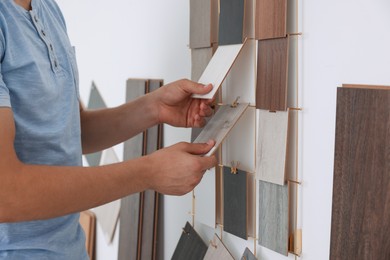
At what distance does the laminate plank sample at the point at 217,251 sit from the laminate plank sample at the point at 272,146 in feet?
0.96

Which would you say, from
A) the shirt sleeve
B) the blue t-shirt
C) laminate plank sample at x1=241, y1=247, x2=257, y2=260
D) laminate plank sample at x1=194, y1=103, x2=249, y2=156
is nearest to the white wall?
laminate plank sample at x1=241, y1=247, x2=257, y2=260

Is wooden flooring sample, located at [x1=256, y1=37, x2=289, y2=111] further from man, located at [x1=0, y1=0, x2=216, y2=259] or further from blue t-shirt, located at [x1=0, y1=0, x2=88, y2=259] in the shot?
blue t-shirt, located at [x1=0, y1=0, x2=88, y2=259]

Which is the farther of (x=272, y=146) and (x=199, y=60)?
(x=199, y=60)

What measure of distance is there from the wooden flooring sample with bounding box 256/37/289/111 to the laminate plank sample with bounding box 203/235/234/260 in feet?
1.56

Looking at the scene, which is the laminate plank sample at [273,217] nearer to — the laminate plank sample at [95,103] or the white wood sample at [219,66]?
the white wood sample at [219,66]

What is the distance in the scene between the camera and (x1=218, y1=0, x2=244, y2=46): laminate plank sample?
4.34 feet

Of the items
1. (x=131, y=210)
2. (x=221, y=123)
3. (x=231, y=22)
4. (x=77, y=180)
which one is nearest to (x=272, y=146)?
(x=221, y=123)

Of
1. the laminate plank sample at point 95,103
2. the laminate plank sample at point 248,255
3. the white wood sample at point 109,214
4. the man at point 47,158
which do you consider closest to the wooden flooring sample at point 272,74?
the man at point 47,158

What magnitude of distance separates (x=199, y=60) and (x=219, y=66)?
9.2 inches

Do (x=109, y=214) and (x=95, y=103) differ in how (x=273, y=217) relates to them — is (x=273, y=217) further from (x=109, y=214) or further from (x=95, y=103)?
(x=95, y=103)

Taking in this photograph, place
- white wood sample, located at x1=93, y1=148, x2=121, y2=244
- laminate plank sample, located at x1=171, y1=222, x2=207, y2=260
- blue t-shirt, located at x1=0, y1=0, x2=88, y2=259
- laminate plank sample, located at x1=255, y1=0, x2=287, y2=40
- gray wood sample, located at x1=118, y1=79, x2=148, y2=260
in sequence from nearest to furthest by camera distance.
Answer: blue t-shirt, located at x1=0, y1=0, x2=88, y2=259
laminate plank sample, located at x1=255, y1=0, x2=287, y2=40
laminate plank sample, located at x1=171, y1=222, x2=207, y2=260
gray wood sample, located at x1=118, y1=79, x2=148, y2=260
white wood sample, located at x1=93, y1=148, x2=121, y2=244

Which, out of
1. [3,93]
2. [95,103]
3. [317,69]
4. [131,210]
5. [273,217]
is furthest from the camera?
[95,103]

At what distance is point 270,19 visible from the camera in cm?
123

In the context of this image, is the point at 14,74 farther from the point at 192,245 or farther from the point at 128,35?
the point at 128,35
